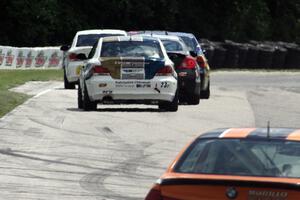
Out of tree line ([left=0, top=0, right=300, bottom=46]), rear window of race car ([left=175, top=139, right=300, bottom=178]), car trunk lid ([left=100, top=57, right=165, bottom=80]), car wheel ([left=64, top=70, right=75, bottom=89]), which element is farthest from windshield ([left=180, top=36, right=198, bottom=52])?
tree line ([left=0, top=0, right=300, bottom=46])

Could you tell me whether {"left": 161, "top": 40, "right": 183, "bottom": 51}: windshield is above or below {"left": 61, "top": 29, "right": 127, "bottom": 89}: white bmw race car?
above

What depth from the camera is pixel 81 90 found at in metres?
20.5

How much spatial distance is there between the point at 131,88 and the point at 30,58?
2467cm

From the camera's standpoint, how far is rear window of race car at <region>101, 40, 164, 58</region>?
19953 millimetres

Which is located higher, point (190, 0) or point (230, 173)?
point (230, 173)

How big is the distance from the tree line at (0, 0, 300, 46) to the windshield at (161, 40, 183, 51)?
88.8 feet

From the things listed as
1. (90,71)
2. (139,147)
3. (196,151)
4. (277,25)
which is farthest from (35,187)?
(277,25)

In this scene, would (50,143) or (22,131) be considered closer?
(50,143)

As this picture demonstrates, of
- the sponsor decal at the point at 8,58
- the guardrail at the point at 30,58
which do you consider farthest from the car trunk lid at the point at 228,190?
the sponsor decal at the point at 8,58

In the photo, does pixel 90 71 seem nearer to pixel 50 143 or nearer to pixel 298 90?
pixel 50 143

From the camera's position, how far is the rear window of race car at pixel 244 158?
720 cm

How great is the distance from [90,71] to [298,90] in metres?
11.1

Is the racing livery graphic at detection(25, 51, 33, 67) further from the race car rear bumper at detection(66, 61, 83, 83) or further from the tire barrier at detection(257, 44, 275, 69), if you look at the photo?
the race car rear bumper at detection(66, 61, 83, 83)

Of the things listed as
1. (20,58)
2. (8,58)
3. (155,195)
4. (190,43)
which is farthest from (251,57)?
(155,195)
